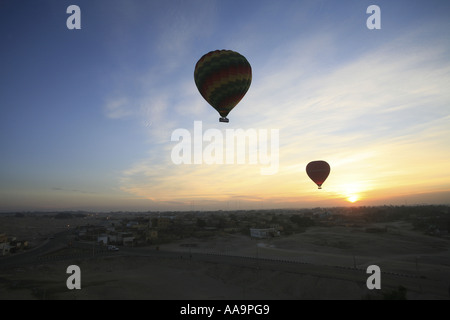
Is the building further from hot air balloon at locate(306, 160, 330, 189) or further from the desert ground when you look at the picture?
hot air balloon at locate(306, 160, 330, 189)

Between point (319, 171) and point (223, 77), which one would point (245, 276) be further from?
point (223, 77)

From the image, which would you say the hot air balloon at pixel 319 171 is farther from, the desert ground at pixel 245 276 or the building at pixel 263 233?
the building at pixel 263 233

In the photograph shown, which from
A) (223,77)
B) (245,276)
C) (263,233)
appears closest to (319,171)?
(245,276)

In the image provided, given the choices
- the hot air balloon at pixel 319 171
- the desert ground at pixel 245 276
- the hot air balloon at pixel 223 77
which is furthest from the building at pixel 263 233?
the hot air balloon at pixel 223 77

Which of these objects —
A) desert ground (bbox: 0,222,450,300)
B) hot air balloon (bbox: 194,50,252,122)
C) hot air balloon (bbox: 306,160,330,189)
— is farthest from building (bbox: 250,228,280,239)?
hot air balloon (bbox: 194,50,252,122)
